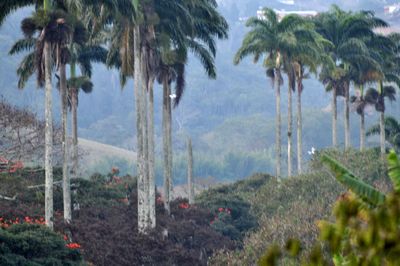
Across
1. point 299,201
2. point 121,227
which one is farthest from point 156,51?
point 299,201

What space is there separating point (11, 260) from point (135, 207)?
15258 millimetres

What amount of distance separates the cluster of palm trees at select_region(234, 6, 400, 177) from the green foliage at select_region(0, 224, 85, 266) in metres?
23.9

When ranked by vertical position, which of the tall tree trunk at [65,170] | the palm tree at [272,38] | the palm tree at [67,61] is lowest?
the tall tree trunk at [65,170]

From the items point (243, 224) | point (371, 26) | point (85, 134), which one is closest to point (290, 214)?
point (243, 224)

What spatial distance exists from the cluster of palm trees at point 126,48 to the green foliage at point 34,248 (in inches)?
122

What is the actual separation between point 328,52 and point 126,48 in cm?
2018

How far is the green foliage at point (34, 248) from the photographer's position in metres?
23.1

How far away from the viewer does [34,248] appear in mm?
24312

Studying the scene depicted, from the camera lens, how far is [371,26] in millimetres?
53094

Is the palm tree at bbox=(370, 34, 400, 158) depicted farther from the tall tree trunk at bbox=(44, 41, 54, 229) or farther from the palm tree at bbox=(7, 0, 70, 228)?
the tall tree trunk at bbox=(44, 41, 54, 229)

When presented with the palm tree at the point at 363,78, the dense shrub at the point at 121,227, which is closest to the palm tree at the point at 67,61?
the dense shrub at the point at 121,227

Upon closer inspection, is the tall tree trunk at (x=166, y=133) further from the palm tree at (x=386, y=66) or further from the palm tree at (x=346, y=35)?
the palm tree at (x=386, y=66)

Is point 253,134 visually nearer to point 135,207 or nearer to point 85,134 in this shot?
point 85,134

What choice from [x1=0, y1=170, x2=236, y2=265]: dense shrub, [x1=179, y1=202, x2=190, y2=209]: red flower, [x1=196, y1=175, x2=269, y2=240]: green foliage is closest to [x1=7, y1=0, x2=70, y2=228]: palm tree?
[x1=0, y1=170, x2=236, y2=265]: dense shrub
